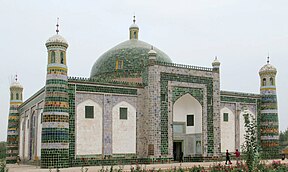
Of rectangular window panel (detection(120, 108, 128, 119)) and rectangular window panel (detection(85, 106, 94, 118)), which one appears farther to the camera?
rectangular window panel (detection(120, 108, 128, 119))

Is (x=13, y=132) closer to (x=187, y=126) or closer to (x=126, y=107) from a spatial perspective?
(x=126, y=107)

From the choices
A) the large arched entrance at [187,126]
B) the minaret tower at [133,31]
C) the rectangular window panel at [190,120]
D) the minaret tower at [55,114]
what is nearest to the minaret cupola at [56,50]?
Result: the minaret tower at [55,114]

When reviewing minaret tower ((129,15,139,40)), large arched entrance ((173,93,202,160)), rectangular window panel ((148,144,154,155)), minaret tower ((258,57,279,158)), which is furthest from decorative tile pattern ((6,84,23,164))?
minaret tower ((258,57,279,158))

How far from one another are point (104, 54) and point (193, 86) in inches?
316

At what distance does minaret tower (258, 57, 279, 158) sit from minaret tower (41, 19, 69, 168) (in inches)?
644

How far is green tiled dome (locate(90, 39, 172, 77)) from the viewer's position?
2911cm

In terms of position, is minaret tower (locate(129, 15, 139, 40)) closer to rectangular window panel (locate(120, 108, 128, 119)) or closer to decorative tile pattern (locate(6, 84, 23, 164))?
rectangular window panel (locate(120, 108, 128, 119))

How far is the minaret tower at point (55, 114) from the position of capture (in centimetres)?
2117

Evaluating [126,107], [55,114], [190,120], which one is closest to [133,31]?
[190,120]

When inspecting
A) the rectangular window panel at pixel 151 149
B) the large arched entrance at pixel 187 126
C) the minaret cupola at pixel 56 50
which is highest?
the minaret cupola at pixel 56 50

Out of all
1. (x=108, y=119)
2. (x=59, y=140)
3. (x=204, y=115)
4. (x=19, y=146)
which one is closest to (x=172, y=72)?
(x=204, y=115)

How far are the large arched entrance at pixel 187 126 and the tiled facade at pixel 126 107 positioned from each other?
0.07 metres

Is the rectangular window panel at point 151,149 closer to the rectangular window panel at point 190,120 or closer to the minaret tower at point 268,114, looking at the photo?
the rectangular window panel at point 190,120

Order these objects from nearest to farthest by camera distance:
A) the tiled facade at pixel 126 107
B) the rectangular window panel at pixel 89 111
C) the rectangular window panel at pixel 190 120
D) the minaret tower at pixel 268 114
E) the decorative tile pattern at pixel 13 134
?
the tiled facade at pixel 126 107, the rectangular window panel at pixel 89 111, the rectangular window panel at pixel 190 120, the minaret tower at pixel 268 114, the decorative tile pattern at pixel 13 134
